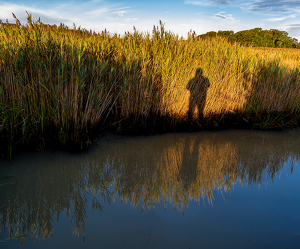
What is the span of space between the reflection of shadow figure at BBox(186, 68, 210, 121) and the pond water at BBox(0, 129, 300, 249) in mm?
910

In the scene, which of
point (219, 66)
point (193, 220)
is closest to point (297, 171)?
point (193, 220)

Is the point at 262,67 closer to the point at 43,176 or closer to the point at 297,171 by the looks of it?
the point at 297,171

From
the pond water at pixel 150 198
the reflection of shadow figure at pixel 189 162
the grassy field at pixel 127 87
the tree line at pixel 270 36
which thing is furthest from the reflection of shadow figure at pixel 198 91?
the tree line at pixel 270 36

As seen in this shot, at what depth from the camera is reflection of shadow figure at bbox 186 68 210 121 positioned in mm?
4004

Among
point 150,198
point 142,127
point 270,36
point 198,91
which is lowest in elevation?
point 150,198

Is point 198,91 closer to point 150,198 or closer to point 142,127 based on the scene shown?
point 142,127

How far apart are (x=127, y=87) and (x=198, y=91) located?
1304 mm

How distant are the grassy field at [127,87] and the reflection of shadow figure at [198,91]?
0.06 ft

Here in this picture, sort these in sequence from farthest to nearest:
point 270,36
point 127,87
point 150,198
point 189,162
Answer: point 270,36, point 127,87, point 189,162, point 150,198

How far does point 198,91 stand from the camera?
4082 millimetres

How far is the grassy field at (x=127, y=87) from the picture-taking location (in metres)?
2.79

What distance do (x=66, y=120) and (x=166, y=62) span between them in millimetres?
1832

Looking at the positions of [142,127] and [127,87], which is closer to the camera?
[127,87]

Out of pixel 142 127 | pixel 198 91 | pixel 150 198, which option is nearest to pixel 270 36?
pixel 198 91
